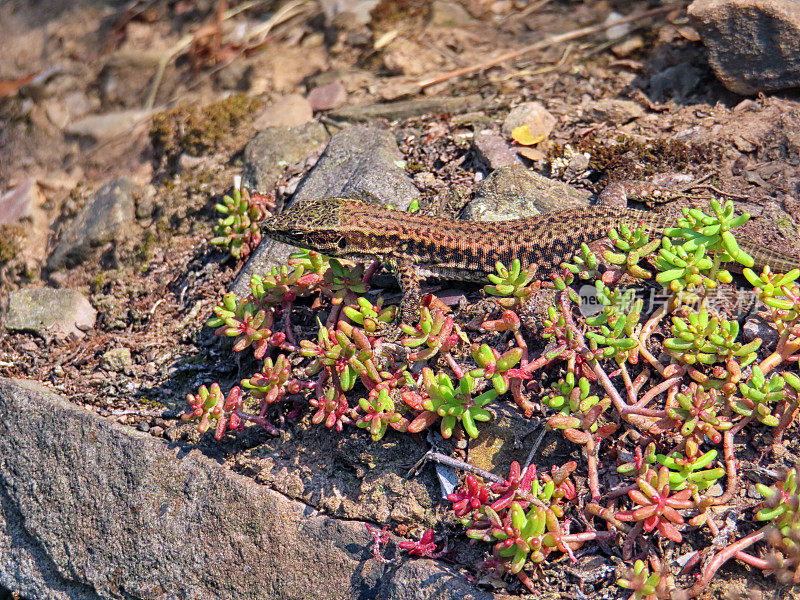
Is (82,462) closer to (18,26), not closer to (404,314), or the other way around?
(404,314)

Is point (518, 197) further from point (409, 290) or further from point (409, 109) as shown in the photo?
point (409, 109)

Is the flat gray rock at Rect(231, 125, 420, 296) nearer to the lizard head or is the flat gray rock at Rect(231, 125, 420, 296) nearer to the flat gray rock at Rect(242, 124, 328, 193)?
the flat gray rock at Rect(242, 124, 328, 193)

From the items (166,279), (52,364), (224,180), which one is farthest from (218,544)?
(224,180)

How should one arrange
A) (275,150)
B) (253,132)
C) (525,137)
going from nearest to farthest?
(525,137), (275,150), (253,132)

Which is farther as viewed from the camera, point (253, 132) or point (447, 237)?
point (253, 132)

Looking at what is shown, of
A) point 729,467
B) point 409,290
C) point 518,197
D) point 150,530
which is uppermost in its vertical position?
point 409,290

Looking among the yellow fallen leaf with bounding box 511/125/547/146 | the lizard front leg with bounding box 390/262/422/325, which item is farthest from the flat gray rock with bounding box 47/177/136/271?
the yellow fallen leaf with bounding box 511/125/547/146

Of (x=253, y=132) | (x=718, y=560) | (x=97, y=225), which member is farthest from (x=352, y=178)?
(x=718, y=560)
